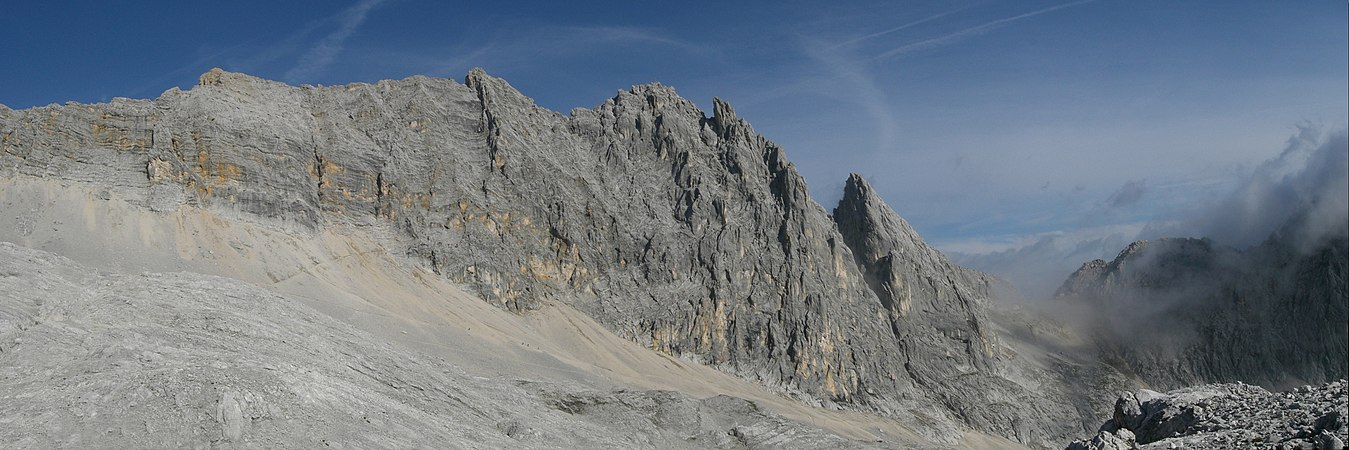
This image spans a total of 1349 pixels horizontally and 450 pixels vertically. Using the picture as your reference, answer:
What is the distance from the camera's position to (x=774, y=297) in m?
115

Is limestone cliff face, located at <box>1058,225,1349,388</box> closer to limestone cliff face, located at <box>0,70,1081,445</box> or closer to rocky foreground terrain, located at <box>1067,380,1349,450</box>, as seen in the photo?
limestone cliff face, located at <box>0,70,1081,445</box>

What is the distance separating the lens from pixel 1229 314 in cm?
13475

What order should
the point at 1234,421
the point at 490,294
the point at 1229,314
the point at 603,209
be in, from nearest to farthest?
1. the point at 1234,421
2. the point at 490,294
3. the point at 603,209
4. the point at 1229,314

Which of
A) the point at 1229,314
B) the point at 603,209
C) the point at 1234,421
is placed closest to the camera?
the point at 1234,421

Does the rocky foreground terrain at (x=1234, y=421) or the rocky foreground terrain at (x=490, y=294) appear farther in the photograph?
the rocky foreground terrain at (x=490, y=294)

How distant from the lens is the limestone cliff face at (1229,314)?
410 feet

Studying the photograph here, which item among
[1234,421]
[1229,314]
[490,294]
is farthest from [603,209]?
[1229,314]

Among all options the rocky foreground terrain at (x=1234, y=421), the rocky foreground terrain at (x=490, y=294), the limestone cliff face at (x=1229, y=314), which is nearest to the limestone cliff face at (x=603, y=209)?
A: the rocky foreground terrain at (x=490, y=294)

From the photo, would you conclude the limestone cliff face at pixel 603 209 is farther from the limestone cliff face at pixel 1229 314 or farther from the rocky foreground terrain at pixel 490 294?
the limestone cliff face at pixel 1229 314

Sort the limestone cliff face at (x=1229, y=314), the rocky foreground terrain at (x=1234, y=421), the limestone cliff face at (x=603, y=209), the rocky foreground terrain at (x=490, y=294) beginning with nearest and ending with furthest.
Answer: the rocky foreground terrain at (x=1234, y=421) → the rocky foreground terrain at (x=490, y=294) → the limestone cliff face at (x=603, y=209) → the limestone cliff face at (x=1229, y=314)

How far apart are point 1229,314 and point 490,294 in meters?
117

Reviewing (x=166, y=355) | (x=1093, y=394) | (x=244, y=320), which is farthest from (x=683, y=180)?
(x=166, y=355)

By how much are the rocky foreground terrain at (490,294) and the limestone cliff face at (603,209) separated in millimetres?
386

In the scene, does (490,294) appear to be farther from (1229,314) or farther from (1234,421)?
(1229,314)
